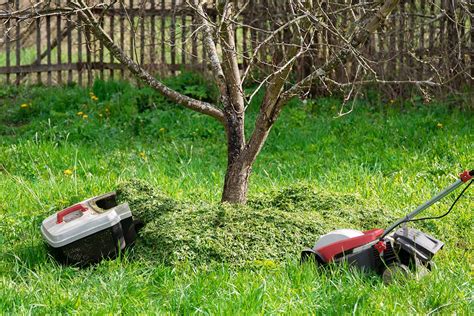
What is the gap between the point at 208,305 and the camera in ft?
12.6

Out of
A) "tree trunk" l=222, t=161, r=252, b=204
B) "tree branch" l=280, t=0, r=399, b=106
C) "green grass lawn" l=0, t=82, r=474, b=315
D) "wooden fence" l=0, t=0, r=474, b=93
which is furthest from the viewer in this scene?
"wooden fence" l=0, t=0, r=474, b=93

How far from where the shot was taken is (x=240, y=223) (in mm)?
4789

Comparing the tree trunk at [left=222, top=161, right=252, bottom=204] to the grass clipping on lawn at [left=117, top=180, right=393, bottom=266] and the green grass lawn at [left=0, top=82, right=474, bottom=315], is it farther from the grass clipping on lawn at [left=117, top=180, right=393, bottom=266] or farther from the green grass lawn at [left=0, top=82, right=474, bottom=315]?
the green grass lawn at [left=0, top=82, right=474, bottom=315]

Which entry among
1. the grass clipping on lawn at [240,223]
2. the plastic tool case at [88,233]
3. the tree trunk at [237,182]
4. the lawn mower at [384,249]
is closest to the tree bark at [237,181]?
the tree trunk at [237,182]

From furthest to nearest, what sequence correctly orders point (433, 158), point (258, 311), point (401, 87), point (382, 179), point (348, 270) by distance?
point (401, 87) → point (433, 158) → point (382, 179) → point (348, 270) → point (258, 311)

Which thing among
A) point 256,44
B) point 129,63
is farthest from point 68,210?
point 256,44

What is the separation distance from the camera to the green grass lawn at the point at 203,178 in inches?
154

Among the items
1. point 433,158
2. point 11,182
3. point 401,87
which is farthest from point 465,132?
point 11,182

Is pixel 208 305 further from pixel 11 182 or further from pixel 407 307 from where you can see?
pixel 11 182

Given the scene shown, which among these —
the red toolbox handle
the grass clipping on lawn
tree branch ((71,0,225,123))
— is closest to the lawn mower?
the grass clipping on lawn

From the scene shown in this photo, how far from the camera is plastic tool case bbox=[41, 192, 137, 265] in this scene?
460 cm

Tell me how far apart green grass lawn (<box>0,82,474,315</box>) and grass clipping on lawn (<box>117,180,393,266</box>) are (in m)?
0.13

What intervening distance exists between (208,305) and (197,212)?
4.02ft

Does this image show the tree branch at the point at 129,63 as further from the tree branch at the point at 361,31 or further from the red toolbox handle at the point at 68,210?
the red toolbox handle at the point at 68,210
